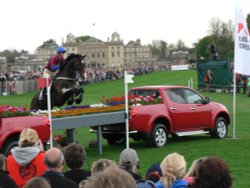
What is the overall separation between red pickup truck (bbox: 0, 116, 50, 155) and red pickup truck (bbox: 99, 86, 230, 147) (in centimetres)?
286

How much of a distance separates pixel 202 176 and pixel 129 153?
81.2 inches

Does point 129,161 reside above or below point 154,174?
above

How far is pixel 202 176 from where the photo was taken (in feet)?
16.7

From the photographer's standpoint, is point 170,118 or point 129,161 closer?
point 129,161

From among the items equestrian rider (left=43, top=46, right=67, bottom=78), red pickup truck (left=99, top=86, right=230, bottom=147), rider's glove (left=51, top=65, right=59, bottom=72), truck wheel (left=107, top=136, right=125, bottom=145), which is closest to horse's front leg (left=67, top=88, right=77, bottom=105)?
equestrian rider (left=43, top=46, right=67, bottom=78)

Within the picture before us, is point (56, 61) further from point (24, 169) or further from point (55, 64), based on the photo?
point (24, 169)

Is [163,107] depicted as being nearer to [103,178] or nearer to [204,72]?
[103,178]

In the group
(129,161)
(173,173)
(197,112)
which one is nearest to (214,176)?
(173,173)

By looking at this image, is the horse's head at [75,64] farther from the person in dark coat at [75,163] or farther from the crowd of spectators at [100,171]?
the person in dark coat at [75,163]

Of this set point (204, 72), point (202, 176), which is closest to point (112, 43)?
point (204, 72)

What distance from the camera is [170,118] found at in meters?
15.9

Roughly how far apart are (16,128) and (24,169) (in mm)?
4592

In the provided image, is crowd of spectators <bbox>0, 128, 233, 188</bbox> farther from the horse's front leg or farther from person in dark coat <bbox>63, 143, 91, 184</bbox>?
the horse's front leg

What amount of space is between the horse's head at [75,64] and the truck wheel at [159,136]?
3.65 meters
